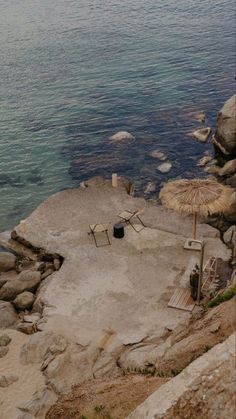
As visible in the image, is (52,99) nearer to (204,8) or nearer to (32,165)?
(32,165)

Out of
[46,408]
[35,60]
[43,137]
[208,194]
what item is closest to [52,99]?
[43,137]

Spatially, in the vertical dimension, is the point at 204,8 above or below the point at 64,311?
above

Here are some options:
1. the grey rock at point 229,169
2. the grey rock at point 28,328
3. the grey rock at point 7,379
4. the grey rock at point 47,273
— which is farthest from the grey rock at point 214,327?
the grey rock at point 229,169

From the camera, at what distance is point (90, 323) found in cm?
1989

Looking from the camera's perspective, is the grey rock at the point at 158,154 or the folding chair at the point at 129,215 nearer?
the folding chair at the point at 129,215

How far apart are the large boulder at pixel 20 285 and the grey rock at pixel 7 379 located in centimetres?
542

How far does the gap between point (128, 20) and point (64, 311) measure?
61.0 meters

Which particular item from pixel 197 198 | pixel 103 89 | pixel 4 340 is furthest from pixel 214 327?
pixel 103 89

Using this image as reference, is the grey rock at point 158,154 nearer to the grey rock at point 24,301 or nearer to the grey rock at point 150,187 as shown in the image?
the grey rock at point 150,187

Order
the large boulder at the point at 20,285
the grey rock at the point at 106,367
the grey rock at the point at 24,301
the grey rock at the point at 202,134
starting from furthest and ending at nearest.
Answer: the grey rock at the point at 202,134 < the large boulder at the point at 20,285 < the grey rock at the point at 24,301 < the grey rock at the point at 106,367

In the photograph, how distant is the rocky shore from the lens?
1619cm

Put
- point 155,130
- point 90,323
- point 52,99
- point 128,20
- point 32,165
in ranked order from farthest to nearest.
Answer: point 128,20
point 52,99
point 155,130
point 32,165
point 90,323

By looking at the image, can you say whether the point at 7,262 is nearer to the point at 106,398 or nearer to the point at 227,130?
the point at 106,398

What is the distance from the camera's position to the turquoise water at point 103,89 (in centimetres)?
3631
